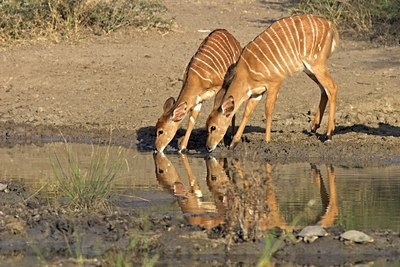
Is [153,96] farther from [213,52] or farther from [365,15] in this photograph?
[365,15]

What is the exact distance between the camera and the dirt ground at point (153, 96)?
12.3 m

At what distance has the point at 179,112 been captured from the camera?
12227 millimetres

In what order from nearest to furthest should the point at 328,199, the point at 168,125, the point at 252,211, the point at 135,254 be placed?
the point at 135,254 < the point at 252,211 < the point at 328,199 < the point at 168,125

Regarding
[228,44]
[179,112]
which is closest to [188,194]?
[179,112]

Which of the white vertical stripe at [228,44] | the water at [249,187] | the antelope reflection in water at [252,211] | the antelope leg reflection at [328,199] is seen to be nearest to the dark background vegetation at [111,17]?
the white vertical stripe at [228,44]

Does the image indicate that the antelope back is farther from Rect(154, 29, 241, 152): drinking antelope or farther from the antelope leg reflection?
the antelope leg reflection

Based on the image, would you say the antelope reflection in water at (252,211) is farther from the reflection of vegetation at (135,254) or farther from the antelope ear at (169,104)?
the antelope ear at (169,104)

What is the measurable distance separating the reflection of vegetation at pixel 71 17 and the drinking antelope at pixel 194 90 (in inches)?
191

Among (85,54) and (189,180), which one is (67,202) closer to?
(189,180)

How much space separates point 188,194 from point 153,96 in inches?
205

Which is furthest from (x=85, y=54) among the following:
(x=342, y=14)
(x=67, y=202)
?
(x=67, y=202)

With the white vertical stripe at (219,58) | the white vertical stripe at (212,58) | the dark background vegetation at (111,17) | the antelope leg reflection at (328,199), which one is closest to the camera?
the antelope leg reflection at (328,199)

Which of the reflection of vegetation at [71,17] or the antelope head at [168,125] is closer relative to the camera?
the antelope head at [168,125]

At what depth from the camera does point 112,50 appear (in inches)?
645
